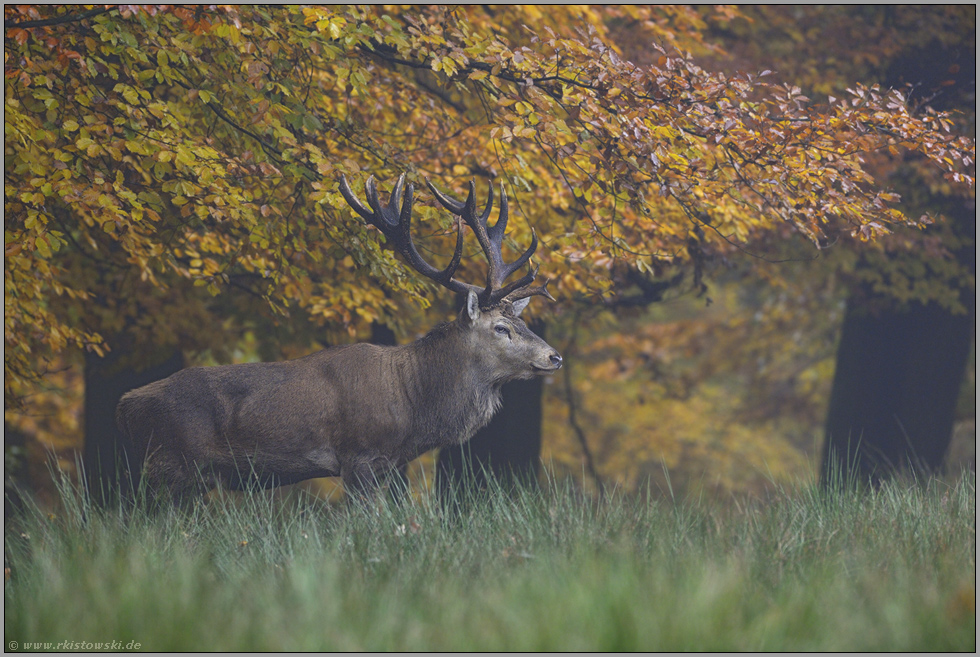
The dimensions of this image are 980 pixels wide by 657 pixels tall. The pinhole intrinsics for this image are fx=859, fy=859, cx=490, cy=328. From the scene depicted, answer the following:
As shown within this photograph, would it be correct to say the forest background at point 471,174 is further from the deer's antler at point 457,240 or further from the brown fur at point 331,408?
the brown fur at point 331,408

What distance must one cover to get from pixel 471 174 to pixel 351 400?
2.64m

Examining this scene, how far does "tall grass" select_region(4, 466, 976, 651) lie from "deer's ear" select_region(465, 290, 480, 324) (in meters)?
1.20

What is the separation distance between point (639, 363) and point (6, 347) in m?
10.3

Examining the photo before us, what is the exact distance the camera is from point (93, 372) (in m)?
8.38

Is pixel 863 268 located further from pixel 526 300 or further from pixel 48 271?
pixel 48 271

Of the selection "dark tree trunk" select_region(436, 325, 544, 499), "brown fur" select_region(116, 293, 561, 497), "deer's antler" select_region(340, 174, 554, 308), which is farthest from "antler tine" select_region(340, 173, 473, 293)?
"dark tree trunk" select_region(436, 325, 544, 499)

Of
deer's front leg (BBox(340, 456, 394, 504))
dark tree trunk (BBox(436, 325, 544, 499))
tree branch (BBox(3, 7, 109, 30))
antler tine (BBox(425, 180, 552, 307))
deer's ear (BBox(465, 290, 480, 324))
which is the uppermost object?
tree branch (BBox(3, 7, 109, 30))

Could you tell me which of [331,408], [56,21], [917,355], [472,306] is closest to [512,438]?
[472,306]

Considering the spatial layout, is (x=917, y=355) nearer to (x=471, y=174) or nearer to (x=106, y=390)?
(x=471, y=174)

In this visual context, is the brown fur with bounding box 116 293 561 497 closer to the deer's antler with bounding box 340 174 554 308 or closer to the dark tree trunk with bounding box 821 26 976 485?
the deer's antler with bounding box 340 174 554 308

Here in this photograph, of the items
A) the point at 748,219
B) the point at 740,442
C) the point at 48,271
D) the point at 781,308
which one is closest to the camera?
the point at 48,271

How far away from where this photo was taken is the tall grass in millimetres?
3451

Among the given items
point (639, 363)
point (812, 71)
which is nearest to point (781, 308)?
point (639, 363)

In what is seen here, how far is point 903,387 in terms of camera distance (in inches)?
387
